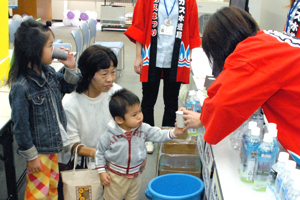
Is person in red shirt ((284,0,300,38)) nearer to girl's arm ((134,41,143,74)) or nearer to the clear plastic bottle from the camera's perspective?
the clear plastic bottle

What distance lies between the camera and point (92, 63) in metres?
1.98

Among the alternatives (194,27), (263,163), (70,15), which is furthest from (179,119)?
(70,15)

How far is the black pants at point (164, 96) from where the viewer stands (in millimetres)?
3029

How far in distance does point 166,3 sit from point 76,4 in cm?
890

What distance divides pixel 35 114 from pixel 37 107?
0.04 m

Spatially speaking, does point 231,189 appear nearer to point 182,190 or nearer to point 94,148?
point 182,190

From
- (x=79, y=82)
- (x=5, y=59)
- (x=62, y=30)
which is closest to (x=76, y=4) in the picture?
(x=62, y=30)

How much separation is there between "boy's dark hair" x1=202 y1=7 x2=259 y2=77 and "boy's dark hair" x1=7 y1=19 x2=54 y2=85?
0.87 meters

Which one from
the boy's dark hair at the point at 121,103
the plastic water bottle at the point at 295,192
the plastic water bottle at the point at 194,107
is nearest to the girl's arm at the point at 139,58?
the plastic water bottle at the point at 194,107

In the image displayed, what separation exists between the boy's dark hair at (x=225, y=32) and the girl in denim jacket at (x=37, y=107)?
0.88 metres

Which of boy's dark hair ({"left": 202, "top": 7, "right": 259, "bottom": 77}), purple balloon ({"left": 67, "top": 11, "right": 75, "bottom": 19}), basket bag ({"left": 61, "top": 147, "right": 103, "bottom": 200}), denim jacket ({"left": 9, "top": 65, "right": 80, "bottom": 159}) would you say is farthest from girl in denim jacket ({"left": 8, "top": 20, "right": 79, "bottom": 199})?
purple balloon ({"left": 67, "top": 11, "right": 75, "bottom": 19})

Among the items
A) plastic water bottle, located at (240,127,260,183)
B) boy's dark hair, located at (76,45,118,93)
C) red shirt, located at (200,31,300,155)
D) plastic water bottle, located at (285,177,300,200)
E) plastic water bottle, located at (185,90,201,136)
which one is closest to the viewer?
plastic water bottle, located at (285,177,300,200)

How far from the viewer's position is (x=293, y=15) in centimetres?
221

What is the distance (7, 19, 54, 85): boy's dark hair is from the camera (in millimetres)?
1759
